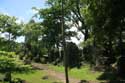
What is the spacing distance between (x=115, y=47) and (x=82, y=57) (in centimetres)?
1202

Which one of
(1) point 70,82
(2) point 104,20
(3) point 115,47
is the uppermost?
(2) point 104,20

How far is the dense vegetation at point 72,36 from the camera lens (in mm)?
31891

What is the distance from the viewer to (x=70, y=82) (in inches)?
1375

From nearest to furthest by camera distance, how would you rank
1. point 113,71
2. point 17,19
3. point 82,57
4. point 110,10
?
point 110,10, point 113,71, point 17,19, point 82,57

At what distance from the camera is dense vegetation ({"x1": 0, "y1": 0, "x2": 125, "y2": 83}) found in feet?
105

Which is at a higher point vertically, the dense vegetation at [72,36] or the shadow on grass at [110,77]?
the dense vegetation at [72,36]

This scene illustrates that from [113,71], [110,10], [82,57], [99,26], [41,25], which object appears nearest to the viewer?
[110,10]

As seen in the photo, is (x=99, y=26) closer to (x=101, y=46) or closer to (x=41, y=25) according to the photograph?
(x=101, y=46)

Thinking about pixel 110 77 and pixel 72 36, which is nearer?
pixel 110 77

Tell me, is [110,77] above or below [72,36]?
below

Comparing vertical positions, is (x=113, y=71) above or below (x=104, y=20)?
below

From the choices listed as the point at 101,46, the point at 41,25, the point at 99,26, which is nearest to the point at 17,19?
the point at 101,46

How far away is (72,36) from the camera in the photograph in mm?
72312

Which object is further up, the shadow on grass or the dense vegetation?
the dense vegetation
